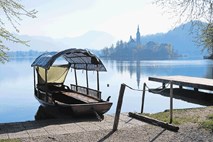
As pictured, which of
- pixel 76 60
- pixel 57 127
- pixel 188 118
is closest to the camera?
pixel 57 127

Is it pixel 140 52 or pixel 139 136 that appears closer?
pixel 139 136

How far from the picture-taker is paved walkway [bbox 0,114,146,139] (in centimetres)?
809

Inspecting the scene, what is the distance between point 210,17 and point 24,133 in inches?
248

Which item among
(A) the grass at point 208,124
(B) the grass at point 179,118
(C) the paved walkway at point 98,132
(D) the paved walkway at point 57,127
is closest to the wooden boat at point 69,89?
(D) the paved walkway at point 57,127

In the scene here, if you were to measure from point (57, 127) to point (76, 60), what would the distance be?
21.9 ft

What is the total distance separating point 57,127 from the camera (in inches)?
351

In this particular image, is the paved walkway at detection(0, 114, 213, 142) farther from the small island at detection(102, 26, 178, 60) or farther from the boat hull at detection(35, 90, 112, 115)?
the small island at detection(102, 26, 178, 60)

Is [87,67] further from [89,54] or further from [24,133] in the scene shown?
[24,133]

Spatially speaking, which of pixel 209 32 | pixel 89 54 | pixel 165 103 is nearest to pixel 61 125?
pixel 89 54

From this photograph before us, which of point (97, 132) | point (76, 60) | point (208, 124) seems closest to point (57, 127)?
point (97, 132)

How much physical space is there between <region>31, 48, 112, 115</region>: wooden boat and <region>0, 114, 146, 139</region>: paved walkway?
0.63 meters

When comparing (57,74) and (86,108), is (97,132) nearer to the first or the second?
(86,108)

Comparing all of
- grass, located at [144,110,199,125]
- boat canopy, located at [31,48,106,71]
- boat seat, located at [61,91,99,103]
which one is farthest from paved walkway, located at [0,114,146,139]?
boat canopy, located at [31,48,106,71]

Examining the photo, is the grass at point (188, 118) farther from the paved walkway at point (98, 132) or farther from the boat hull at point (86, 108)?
the boat hull at point (86, 108)
